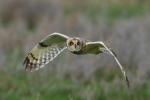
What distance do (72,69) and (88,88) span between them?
114 centimetres

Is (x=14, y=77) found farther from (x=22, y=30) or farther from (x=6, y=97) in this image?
(x=22, y=30)

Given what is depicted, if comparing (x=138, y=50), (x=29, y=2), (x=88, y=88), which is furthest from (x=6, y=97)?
(x=29, y=2)

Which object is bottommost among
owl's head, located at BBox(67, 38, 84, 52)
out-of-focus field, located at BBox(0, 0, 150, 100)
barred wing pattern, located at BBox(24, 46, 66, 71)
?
out-of-focus field, located at BBox(0, 0, 150, 100)

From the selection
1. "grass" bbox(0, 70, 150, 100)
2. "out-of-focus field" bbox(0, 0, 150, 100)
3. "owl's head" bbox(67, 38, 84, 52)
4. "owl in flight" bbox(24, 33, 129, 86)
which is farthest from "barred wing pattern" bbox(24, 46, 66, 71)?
"grass" bbox(0, 70, 150, 100)

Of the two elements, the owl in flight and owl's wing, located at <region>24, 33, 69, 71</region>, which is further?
owl's wing, located at <region>24, 33, 69, 71</region>

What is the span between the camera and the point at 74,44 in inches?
208

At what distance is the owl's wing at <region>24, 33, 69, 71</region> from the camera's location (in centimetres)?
573

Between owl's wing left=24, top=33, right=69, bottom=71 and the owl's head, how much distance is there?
310 millimetres

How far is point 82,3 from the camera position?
16.5 m

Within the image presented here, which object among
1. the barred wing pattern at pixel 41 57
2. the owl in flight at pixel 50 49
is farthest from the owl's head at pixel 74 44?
the barred wing pattern at pixel 41 57

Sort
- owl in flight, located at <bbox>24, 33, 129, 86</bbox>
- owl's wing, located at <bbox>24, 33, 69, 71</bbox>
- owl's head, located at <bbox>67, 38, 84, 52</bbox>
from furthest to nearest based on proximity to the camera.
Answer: owl's wing, located at <bbox>24, 33, 69, 71</bbox> < owl in flight, located at <bbox>24, 33, 129, 86</bbox> < owl's head, located at <bbox>67, 38, 84, 52</bbox>

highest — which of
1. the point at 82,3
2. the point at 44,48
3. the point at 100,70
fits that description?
the point at 44,48

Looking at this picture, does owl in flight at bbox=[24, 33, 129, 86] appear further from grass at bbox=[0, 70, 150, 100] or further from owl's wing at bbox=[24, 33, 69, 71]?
grass at bbox=[0, 70, 150, 100]

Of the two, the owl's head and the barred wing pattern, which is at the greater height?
the owl's head
